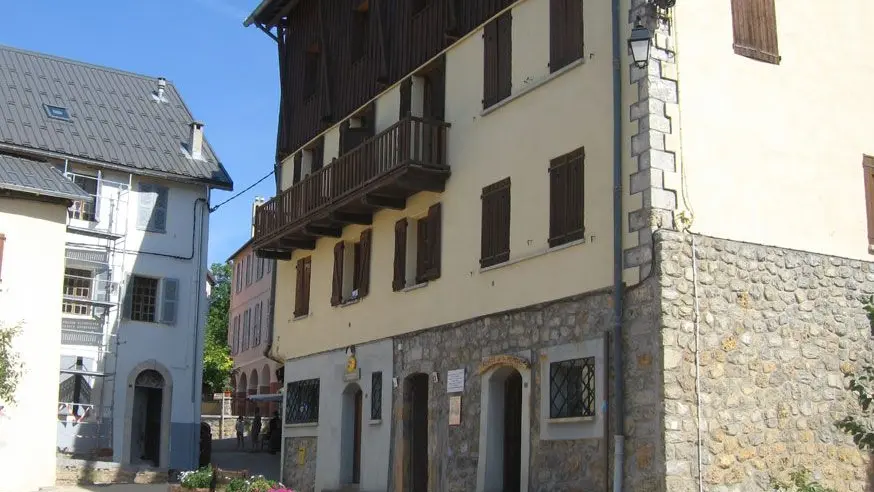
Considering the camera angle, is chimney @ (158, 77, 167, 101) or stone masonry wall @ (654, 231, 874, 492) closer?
stone masonry wall @ (654, 231, 874, 492)

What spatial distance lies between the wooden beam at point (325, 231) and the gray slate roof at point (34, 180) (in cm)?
665

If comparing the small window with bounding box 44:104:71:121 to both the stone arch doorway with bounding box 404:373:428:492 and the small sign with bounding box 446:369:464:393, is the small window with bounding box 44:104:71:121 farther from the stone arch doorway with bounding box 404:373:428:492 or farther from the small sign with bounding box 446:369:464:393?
the small sign with bounding box 446:369:464:393

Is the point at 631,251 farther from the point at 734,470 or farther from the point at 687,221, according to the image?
the point at 734,470

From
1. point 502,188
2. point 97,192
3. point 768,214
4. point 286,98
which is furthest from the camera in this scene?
point 97,192

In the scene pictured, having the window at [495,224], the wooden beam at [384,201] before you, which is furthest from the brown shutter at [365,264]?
the window at [495,224]

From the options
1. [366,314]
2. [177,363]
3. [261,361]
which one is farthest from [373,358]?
[261,361]

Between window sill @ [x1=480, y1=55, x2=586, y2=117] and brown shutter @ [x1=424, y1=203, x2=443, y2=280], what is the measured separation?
2296 mm

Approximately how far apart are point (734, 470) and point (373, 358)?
9.60 metres

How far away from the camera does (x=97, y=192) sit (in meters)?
34.5

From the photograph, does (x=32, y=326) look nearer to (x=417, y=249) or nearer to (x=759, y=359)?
(x=417, y=249)

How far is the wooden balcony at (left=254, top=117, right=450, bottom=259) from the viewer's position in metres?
21.0

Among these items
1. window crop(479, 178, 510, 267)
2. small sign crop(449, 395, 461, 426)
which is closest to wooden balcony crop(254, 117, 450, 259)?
window crop(479, 178, 510, 267)

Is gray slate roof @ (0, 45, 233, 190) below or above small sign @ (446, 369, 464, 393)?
above

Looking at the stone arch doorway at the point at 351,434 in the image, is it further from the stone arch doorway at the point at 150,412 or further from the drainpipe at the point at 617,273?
the stone arch doorway at the point at 150,412
